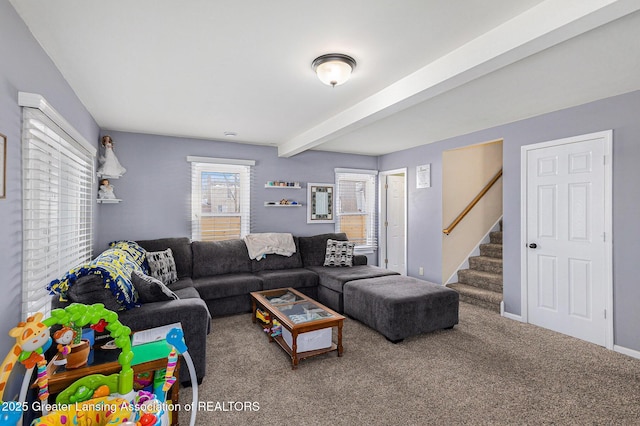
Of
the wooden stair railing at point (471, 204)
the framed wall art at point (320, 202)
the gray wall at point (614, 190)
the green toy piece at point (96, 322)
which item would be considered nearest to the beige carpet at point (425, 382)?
the gray wall at point (614, 190)

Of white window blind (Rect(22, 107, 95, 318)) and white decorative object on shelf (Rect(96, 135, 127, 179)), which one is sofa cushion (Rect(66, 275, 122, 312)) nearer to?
white window blind (Rect(22, 107, 95, 318))

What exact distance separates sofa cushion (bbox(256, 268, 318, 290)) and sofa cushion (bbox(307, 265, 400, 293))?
130mm

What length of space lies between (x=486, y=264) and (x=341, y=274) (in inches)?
89.7

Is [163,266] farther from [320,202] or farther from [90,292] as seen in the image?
[320,202]

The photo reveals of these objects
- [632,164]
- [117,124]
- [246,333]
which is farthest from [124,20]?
[632,164]

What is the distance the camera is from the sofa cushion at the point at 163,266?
3.65m

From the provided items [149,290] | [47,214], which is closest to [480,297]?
[149,290]

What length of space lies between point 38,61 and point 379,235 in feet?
17.4

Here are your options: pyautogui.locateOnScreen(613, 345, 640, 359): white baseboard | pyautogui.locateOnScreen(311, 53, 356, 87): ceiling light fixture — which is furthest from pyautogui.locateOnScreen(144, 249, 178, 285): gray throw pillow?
pyautogui.locateOnScreen(613, 345, 640, 359): white baseboard

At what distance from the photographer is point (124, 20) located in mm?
1822

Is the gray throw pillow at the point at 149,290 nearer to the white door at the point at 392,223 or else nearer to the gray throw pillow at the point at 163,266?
the gray throw pillow at the point at 163,266

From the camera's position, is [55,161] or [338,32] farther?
[55,161]

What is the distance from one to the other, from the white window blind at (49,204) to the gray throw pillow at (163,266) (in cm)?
65

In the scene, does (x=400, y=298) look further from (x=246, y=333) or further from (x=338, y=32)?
(x=338, y=32)
